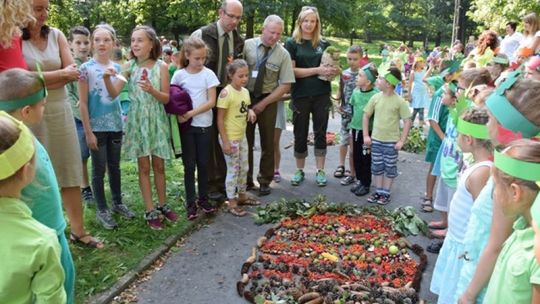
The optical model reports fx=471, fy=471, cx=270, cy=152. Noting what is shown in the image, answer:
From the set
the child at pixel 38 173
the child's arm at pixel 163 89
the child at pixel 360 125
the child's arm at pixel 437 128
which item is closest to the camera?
the child at pixel 38 173

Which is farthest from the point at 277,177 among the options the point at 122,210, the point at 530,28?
the point at 530,28

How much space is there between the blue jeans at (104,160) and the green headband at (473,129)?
327 centimetres

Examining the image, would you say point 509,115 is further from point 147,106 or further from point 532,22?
point 532,22

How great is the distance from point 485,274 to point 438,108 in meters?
3.21

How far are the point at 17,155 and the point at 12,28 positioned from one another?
1.43 m

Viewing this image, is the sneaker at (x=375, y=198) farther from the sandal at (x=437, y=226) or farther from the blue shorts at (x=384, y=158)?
the sandal at (x=437, y=226)

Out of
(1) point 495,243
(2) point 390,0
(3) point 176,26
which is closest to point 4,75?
(1) point 495,243

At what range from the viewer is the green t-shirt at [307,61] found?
6.06m

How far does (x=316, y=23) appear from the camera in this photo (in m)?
5.95

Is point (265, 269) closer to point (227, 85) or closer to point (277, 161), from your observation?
point (227, 85)

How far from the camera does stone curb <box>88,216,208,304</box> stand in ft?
12.1

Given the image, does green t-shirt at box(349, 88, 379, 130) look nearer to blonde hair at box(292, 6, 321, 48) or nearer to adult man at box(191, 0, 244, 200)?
blonde hair at box(292, 6, 321, 48)

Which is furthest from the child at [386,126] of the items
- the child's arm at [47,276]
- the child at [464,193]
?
the child's arm at [47,276]

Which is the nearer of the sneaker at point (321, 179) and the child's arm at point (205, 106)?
the child's arm at point (205, 106)
